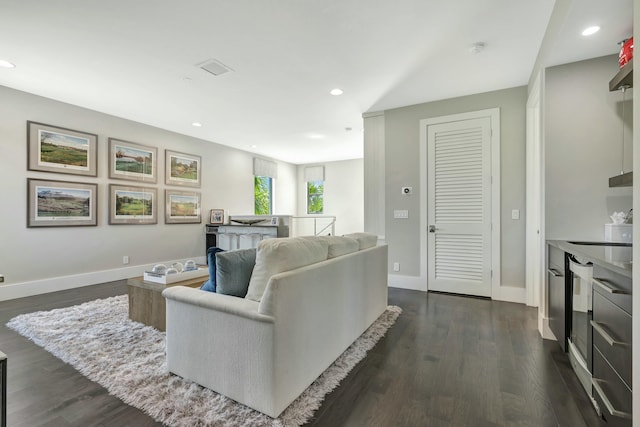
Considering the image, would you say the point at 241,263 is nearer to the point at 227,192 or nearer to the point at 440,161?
the point at 440,161

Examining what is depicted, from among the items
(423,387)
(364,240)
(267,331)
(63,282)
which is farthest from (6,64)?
(423,387)

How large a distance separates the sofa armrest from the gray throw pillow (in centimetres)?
8

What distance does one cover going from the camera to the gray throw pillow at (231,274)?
1.77m

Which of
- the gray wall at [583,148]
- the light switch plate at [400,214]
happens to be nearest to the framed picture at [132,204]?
the light switch plate at [400,214]

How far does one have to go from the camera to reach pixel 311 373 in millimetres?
1759

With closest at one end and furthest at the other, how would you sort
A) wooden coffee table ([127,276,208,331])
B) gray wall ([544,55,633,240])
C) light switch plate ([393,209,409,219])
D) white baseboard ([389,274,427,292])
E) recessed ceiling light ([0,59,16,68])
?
gray wall ([544,55,633,240]) < wooden coffee table ([127,276,208,331]) < recessed ceiling light ([0,59,16,68]) < white baseboard ([389,274,427,292]) < light switch plate ([393,209,409,219])

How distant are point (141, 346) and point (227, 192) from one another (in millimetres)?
4741

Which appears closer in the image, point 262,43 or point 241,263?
point 241,263

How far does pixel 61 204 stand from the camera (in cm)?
402

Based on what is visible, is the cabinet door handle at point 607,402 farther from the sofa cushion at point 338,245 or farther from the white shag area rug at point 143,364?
the sofa cushion at point 338,245

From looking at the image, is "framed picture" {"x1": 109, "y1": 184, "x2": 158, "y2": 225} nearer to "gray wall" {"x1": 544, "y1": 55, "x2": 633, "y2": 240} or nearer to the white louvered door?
the white louvered door

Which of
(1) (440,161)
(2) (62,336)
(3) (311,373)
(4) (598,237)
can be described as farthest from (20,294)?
(4) (598,237)

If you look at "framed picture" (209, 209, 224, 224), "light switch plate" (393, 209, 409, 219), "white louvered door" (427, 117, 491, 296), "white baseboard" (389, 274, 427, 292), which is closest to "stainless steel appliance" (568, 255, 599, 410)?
"white louvered door" (427, 117, 491, 296)

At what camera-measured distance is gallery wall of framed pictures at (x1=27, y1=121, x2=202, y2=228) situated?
3840 mm
